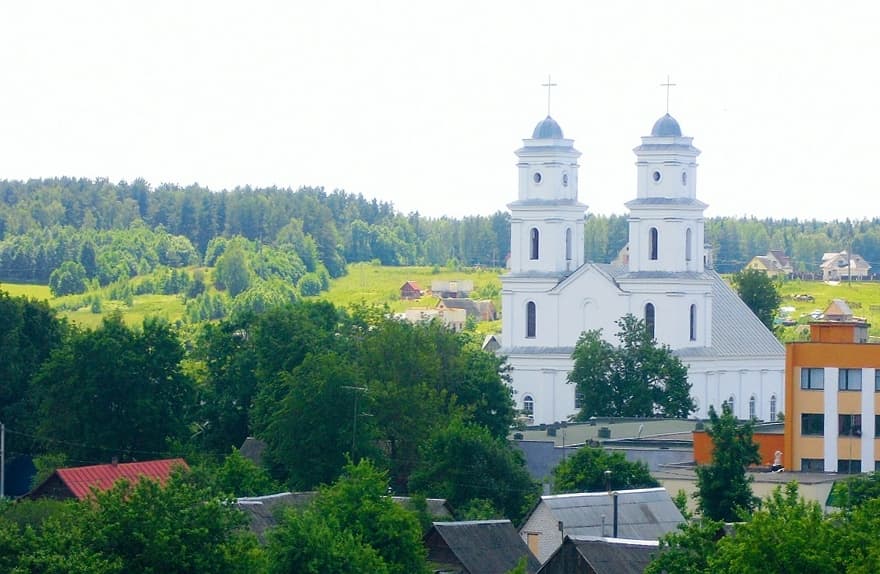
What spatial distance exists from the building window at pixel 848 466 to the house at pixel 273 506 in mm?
11791

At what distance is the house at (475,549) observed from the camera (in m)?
47.8

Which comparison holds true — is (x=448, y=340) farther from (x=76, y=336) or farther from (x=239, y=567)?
(x=239, y=567)

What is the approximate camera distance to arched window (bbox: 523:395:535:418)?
95.3 m

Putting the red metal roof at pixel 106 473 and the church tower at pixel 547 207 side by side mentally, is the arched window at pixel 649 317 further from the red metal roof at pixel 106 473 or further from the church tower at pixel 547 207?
the red metal roof at pixel 106 473

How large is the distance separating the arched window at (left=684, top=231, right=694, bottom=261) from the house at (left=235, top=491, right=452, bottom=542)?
41206mm

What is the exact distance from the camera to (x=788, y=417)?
62.7m

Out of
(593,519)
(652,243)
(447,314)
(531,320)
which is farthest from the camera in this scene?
(447,314)

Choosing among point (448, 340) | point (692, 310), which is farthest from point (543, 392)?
point (448, 340)

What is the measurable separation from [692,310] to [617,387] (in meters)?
9.80

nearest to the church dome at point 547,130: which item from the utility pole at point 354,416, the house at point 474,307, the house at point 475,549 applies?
the utility pole at point 354,416

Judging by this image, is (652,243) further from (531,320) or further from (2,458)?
(2,458)

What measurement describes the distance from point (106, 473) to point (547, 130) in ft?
146

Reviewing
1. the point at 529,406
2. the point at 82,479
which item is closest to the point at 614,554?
the point at 82,479

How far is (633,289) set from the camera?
9562cm
